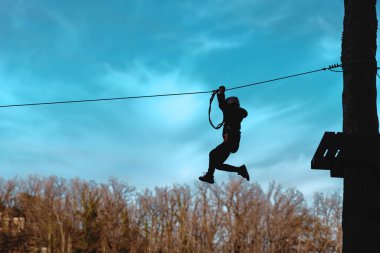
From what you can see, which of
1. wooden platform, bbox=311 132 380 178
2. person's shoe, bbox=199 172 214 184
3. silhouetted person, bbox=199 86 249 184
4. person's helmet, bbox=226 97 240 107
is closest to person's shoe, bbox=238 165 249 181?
silhouetted person, bbox=199 86 249 184

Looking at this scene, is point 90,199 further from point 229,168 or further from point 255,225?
point 229,168

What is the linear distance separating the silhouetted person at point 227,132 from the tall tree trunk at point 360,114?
72.6 inches

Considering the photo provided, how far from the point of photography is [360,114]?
6031 millimetres

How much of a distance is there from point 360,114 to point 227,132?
7.09ft

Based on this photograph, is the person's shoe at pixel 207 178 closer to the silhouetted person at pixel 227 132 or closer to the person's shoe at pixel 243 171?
the silhouetted person at pixel 227 132

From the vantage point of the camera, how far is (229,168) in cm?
785

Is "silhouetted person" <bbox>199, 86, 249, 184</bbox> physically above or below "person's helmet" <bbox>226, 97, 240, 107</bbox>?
below

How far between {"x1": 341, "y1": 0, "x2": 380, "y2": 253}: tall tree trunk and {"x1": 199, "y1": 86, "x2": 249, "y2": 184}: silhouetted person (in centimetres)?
184

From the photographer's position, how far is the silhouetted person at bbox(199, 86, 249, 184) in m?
7.58

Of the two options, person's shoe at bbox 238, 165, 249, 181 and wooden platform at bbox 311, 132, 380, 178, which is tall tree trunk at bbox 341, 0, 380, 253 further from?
person's shoe at bbox 238, 165, 249, 181

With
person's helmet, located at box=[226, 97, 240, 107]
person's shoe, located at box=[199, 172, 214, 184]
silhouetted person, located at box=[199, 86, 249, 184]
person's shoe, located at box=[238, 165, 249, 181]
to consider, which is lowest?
person's shoe, located at box=[199, 172, 214, 184]

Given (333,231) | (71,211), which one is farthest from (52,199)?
(333,231)

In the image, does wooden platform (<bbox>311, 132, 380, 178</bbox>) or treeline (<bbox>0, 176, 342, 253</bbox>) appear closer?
wooden platform (<bbox>311, 132, 380, 178</bbox>)

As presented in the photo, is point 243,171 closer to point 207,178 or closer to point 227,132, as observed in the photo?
point 207,178
